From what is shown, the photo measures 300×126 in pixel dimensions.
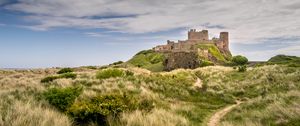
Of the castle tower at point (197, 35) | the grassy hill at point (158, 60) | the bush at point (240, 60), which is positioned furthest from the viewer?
the castle tower at point (197, 35)

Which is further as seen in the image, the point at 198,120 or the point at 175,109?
the point at 175,109

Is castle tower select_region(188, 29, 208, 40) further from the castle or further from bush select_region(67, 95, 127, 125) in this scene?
bush select_region(67, 95, 127, 125)

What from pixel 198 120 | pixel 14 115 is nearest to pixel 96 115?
pixel 14 115

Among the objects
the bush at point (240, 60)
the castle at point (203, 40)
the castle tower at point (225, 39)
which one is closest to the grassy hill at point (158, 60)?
the bush at point (240, 60)

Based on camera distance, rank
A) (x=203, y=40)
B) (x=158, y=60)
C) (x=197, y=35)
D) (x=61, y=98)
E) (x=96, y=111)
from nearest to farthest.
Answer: (x=96, y=111) < (x=61, y=98) < (x=158, y=60) < (x=203, y=40) < (x=197, y=35)

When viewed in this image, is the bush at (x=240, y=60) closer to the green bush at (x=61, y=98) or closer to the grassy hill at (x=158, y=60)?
the grassy hill at (x=158, y=60)

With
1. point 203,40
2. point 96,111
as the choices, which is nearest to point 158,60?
point 203,40

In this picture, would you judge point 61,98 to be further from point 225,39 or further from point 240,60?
point 225,39

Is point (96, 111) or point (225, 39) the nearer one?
point (96, 111)

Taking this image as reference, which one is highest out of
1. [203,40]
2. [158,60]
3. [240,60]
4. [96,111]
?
[203,40]

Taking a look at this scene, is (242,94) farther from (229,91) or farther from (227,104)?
(227,104)

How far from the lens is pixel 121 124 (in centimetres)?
970

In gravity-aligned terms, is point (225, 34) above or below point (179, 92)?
above

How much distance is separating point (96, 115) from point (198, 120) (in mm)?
5457
